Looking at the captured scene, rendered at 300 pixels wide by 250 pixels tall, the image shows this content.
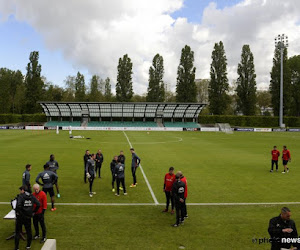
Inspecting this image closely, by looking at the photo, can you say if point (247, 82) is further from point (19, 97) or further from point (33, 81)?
point (19, 97)

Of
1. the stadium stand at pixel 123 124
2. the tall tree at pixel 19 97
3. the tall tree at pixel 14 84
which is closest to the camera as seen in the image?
the stadium stand at pixel 123 124

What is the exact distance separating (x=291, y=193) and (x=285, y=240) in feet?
26.5

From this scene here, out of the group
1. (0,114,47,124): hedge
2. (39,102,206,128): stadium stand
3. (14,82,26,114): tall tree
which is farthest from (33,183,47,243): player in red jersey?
(14,82,26,114): tall tree

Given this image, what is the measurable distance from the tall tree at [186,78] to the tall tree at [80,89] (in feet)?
114

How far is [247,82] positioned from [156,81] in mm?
27767

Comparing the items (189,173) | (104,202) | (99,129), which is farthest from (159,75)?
(104,202)

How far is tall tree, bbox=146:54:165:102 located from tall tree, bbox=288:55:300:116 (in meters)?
41.9

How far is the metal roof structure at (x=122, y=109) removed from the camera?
72.8 metres

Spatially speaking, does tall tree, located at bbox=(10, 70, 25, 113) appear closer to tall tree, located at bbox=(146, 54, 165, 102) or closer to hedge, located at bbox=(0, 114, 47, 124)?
hedge, located at bbox=(0, 114, 47, 124)

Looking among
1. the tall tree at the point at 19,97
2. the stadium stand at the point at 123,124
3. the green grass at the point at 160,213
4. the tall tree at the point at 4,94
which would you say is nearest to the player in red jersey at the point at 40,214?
the green grass at the point at 160,213

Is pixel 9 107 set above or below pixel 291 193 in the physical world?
above

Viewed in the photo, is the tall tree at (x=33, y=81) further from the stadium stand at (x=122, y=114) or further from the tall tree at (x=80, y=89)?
the tall tree at (x=80, y=89)

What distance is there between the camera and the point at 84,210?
988 cm

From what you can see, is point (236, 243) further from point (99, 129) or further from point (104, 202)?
A: point (99, 129)
